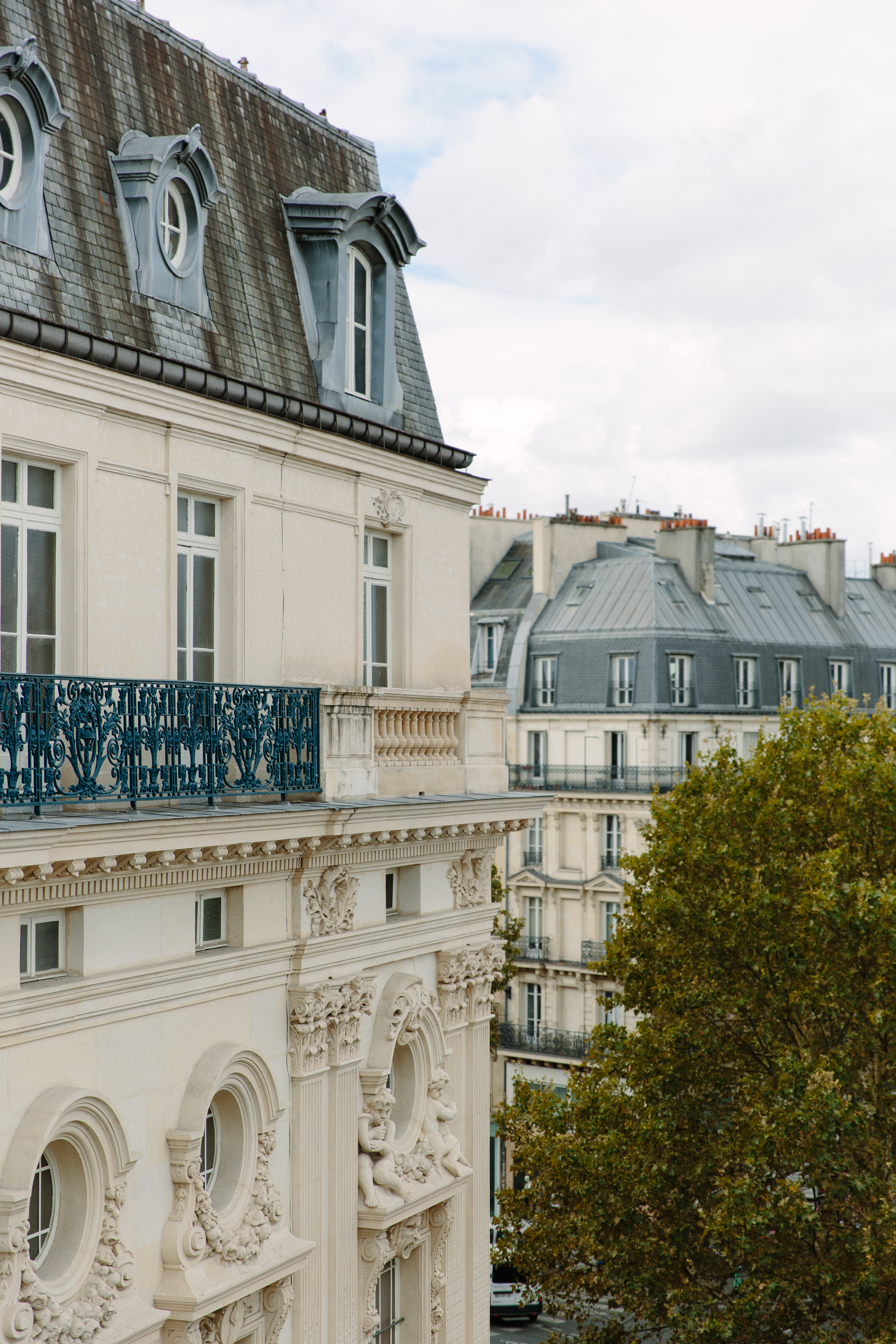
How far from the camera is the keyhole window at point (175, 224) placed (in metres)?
12.4

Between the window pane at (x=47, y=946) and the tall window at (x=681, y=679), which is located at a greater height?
the tall window at (x=681, y=679)

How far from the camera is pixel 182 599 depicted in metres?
12.5

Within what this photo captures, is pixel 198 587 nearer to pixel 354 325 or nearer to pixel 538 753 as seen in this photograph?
pixel 354 325

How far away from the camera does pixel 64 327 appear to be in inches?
417

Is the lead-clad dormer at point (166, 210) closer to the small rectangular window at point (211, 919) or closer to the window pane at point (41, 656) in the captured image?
the window pane at point (41, 656)

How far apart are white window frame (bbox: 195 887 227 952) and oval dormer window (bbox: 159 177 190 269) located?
518 cm

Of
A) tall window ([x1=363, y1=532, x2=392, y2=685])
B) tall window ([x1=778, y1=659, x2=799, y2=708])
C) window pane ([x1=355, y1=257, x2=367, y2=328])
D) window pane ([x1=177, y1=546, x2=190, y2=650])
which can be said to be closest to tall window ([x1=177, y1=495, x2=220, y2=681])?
window pane ([x1=177, y1=546, x2=190, y2=650])

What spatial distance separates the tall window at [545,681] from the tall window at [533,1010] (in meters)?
8.58

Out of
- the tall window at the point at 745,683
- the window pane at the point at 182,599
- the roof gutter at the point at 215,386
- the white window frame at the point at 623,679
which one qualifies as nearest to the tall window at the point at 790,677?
the tall window at the point at 745,683

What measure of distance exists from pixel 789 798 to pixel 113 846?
13.4m

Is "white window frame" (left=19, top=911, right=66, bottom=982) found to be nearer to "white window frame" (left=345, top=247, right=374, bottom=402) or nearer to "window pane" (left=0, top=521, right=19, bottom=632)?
"window pane" (left=0, top=521, right=19, bottom=632)

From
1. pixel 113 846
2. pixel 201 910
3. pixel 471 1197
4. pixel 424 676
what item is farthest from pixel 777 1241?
pixel 113 846

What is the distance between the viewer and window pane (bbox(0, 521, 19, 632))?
10578mm

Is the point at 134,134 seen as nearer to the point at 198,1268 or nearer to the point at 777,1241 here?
the point at 198,1268
